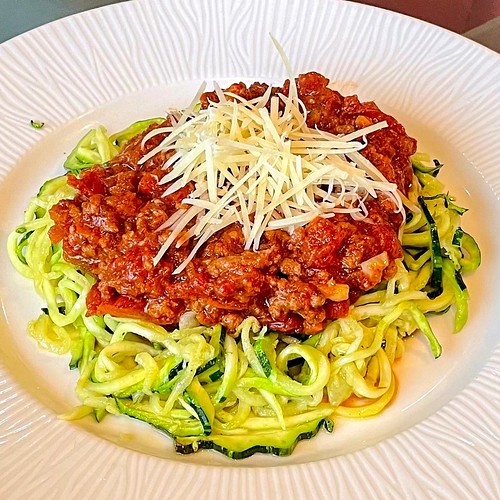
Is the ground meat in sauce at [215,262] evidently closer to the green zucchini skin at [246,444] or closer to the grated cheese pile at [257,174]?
the grated cheese pile at [257,174]

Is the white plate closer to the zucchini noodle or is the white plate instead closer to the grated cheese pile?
the zucchini noodle

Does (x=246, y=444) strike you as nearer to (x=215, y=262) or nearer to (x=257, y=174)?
(x=215, y=262)

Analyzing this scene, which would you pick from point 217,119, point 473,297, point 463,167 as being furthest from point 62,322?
point 463,167

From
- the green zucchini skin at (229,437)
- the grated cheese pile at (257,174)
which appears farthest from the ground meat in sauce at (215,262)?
the green zucchini skin at (229,437)

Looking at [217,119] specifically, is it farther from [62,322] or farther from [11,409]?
[11,409]

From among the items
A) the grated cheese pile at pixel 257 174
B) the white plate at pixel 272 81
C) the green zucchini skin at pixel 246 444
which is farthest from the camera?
the grated cheese pile at pixel 257 174

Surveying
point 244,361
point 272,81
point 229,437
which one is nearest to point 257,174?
point 244,361
